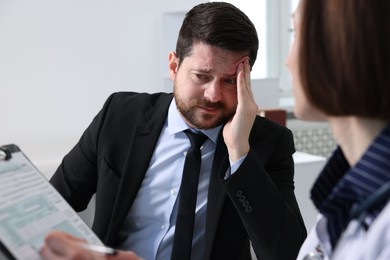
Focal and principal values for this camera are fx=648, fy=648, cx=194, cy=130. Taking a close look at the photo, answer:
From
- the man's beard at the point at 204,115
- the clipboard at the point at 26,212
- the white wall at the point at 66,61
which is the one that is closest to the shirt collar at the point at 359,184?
the clipboard at the point at 26,212

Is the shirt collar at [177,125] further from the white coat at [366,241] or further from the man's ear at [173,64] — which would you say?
the white coat at [366,241]

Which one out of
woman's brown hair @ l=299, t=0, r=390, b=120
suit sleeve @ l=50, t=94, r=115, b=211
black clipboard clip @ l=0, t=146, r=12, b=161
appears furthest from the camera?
suit sleeve @ l=50, t=94, r=115, b=211

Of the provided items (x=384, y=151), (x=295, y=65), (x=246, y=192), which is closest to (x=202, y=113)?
(x=246, y=192)

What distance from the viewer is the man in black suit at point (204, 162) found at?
1.74 metres

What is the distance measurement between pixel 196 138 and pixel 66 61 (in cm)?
127

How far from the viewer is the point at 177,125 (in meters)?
1.95

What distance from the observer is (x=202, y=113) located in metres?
1.85

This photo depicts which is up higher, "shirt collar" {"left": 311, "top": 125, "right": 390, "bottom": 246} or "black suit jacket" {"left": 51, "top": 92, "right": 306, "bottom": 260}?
"shirt collar" {"left": 311, "top": 125, "right": 390, "bottom": 246}

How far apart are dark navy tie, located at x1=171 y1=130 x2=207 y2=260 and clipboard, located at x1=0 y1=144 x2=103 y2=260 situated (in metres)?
0.47

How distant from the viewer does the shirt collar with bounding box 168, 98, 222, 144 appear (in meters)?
1.89

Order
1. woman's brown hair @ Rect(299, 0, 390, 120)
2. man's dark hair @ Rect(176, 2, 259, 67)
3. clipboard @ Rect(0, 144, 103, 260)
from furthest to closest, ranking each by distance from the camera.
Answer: man's dark hair @ Rect(176, 2, 259, 67) < clipboard @ Rect(0, 144, 103, 260) < woman's brown hair @ Rect(299, 0, 390, 120)

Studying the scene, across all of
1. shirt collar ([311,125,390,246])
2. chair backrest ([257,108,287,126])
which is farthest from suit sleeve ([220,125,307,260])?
chair backrest ([257,108,287,126])

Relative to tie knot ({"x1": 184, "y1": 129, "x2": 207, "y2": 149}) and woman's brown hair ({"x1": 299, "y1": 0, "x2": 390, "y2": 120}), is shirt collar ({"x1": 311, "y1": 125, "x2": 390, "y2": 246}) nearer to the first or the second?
woman's brown hair ({"x1": 299, "y1": 0, "x2": 390, "y2": 120})

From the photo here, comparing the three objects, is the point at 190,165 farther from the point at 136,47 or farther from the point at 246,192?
the point at 136,47
